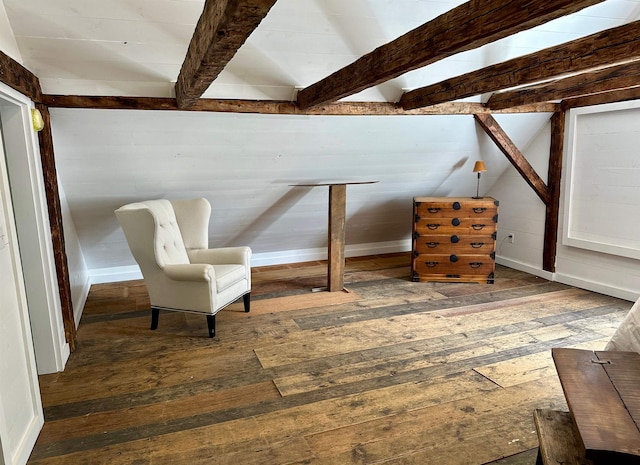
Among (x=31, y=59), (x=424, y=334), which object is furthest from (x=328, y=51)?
(x=424, y=334)

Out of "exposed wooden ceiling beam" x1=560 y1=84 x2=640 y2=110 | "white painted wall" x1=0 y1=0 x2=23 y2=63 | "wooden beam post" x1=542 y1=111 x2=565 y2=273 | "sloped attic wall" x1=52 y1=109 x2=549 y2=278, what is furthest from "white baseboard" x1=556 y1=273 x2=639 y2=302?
"white painted wall" x1=0 y1=0 x2=23 y2=63

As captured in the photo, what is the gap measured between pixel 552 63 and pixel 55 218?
10.1ft

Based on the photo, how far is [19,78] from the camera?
7.41ft

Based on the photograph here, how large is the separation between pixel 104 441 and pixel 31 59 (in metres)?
2.16

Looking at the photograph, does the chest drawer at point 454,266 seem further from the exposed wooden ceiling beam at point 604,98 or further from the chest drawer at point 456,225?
the exposed wooden ceiling beam at point 604,98

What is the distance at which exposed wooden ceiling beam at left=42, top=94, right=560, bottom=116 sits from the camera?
284 centimetres

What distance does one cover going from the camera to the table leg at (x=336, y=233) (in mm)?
3742

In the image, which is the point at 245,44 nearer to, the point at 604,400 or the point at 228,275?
the point at 228,275

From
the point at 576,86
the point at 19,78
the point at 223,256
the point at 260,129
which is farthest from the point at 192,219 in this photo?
the point at 576,86

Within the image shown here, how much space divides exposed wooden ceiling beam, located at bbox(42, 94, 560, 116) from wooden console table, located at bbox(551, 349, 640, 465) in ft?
7.97

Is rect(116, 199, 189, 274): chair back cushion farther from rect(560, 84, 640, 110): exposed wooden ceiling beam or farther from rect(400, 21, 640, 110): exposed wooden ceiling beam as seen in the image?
rect(560, 84, 640, 110): exposed wooden ceiling beam

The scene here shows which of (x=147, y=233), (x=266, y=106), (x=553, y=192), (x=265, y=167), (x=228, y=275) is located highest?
(x=266, y=106)

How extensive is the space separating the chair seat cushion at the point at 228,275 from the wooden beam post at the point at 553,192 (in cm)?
304

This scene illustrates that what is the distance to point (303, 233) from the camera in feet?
15.9
